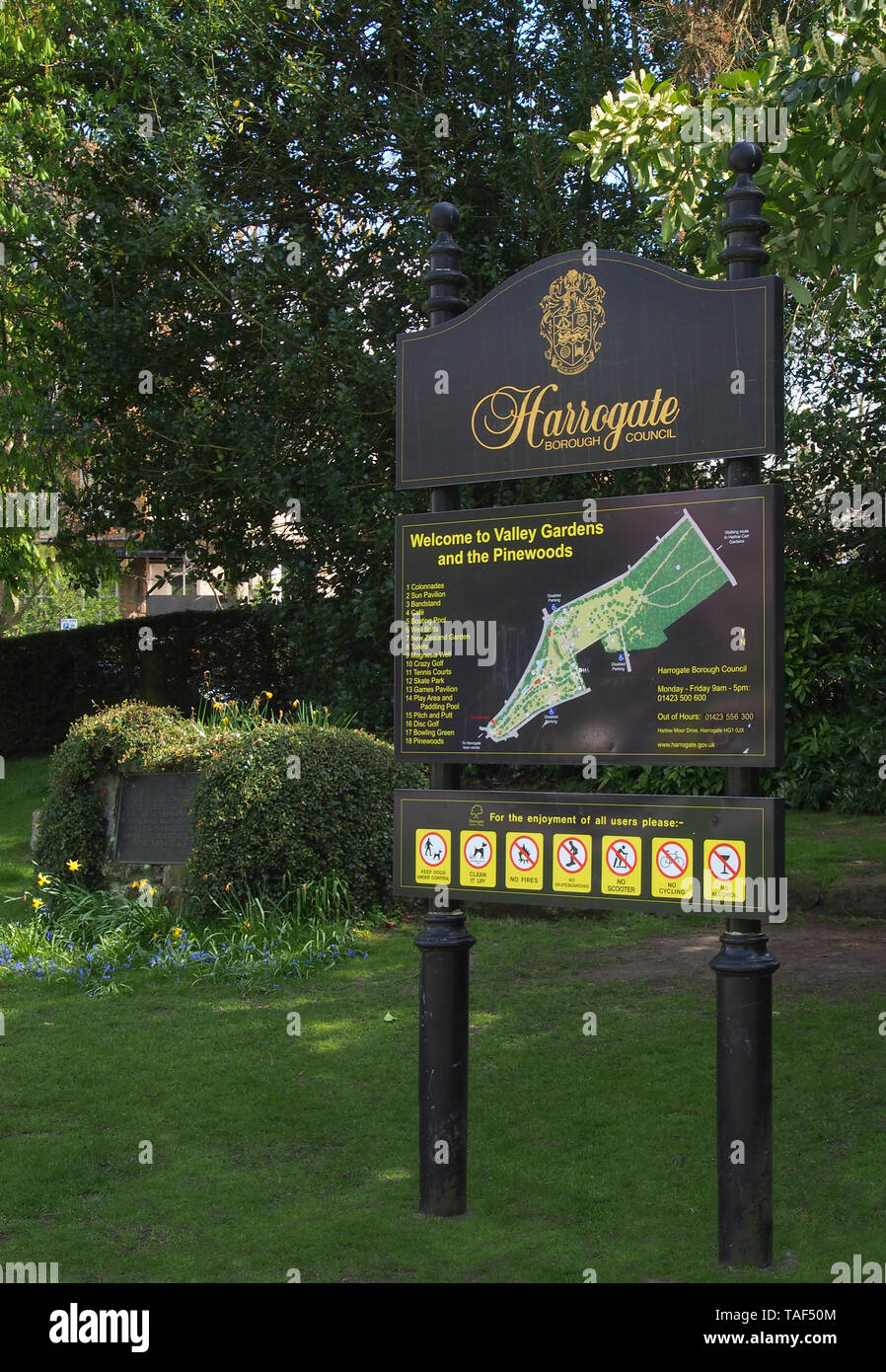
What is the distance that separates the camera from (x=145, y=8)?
46.1 ft

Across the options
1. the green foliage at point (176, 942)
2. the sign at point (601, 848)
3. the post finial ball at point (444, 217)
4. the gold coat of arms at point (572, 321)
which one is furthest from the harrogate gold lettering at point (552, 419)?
the green foliage at point (176, 942)

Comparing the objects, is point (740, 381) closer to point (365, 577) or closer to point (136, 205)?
point (365, 577)

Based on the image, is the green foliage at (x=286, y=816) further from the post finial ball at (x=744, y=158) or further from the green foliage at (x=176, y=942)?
the post finial ball at (x=744, y=158)

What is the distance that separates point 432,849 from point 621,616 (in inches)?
48.6

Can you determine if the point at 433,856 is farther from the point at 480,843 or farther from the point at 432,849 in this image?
the point at 480,843

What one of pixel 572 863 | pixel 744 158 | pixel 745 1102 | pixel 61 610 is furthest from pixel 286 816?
pixel 61 610

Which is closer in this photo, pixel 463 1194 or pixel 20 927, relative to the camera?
pixel 463 1194

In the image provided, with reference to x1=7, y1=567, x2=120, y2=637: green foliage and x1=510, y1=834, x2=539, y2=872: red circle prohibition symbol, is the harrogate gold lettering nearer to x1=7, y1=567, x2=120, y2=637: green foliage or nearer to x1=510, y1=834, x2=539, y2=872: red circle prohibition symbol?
x1=510, y1=834, x2=539, y2=872: red circle prohibition symbol

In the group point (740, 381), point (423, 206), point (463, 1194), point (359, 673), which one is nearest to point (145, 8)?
point (423, 206)

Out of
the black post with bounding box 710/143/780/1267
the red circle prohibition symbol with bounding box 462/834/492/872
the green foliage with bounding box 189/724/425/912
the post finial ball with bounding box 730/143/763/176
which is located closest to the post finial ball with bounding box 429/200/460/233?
the post finial ball with bounding box 730/143/763/176

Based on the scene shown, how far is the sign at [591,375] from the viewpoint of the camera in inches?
178

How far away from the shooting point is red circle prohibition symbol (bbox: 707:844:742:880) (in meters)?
4.41

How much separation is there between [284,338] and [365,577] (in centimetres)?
260

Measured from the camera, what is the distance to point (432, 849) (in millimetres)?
5238
